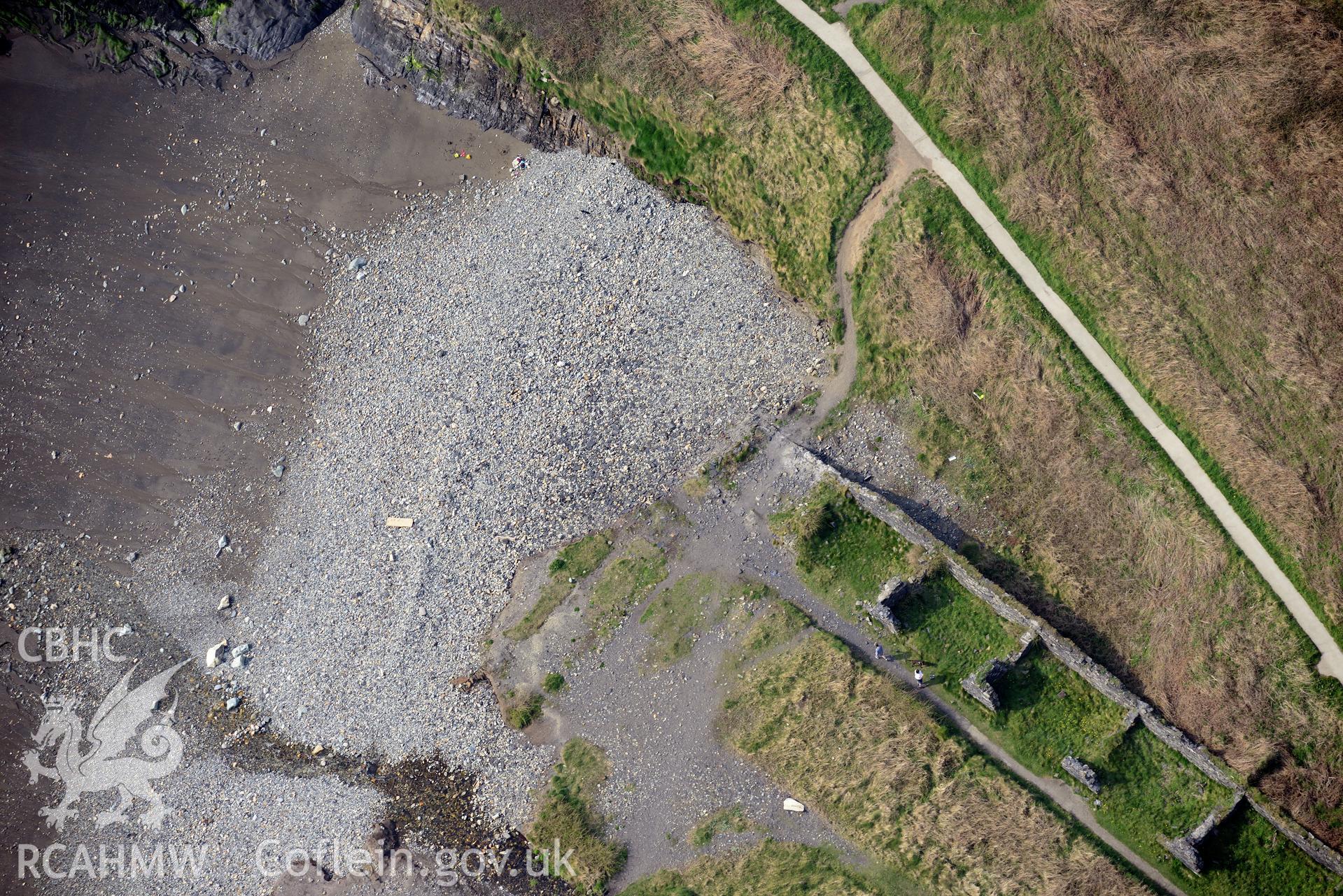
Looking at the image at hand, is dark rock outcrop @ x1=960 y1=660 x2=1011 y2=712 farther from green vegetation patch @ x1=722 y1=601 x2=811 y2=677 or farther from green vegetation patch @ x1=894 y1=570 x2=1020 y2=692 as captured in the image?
green vegetation patch @ x1=722 y1=601 x2=811 y2=677

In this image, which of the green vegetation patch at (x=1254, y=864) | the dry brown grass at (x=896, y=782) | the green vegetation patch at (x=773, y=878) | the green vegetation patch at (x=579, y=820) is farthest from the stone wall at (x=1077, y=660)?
the green vegetation patch at (x=579, y=820)

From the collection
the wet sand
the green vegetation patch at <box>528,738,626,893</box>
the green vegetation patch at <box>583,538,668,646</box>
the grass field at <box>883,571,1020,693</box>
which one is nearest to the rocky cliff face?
the wet sand

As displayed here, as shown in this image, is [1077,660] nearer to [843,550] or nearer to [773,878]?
[843,550]

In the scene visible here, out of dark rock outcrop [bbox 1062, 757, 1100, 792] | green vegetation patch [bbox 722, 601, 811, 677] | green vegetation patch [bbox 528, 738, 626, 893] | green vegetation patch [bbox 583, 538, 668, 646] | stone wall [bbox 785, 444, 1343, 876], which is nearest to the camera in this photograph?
stone wall [bbox 785, 444, 1343, 876]

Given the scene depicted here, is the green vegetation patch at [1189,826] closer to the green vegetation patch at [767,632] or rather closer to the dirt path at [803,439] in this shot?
the dirt path at [803,439]

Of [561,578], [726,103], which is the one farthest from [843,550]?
[726,103]
